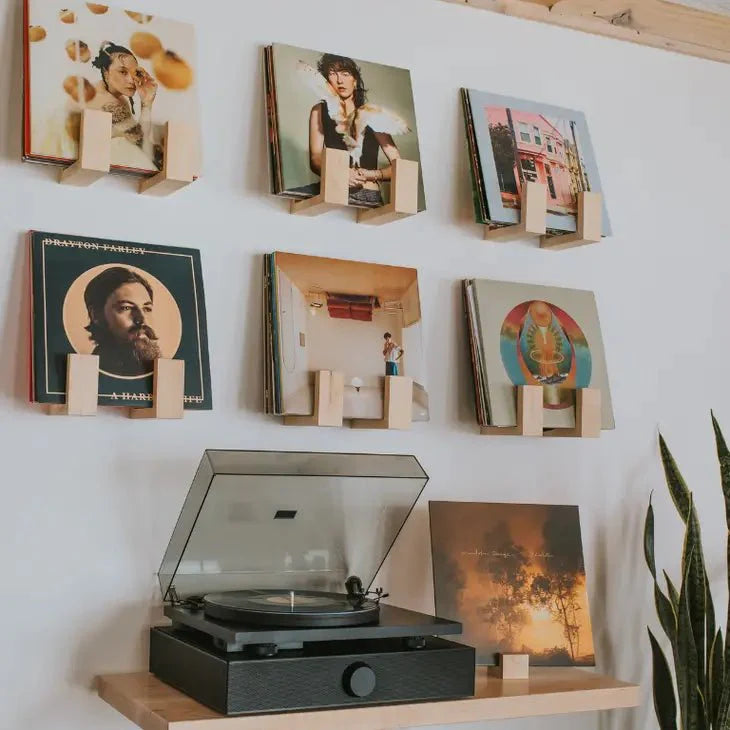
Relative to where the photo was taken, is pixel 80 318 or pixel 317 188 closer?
pixel 80 318

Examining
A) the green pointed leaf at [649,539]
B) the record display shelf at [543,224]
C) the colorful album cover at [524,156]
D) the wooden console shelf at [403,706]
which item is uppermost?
the colorful album cover at [524,156]

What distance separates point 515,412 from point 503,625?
1.30 feet

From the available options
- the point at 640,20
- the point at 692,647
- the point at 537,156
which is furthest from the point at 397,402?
the point at 640,20

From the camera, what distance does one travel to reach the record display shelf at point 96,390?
1653mm

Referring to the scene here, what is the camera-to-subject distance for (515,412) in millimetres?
2074

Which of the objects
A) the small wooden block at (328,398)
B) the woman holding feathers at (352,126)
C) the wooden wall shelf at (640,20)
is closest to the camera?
the small wooden block at (328,398)

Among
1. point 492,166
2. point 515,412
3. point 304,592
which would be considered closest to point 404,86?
point 492,166

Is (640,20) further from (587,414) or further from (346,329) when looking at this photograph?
(346,329)

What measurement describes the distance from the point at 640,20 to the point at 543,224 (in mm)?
634

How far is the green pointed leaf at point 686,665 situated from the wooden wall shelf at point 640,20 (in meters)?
1.13

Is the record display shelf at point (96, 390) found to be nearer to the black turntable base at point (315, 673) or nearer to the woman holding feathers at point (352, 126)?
the black turntable base at point (315, 673)

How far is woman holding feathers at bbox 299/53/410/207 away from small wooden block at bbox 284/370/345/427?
0.33 meters

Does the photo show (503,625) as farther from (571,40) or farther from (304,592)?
(571,40)

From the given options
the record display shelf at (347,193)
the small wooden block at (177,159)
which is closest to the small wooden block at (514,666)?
the record display shelf at (347,193)
